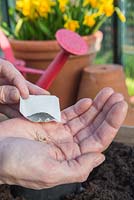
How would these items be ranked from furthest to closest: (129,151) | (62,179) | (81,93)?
1. (81,93)
2. (129,151)
3. (62,179)

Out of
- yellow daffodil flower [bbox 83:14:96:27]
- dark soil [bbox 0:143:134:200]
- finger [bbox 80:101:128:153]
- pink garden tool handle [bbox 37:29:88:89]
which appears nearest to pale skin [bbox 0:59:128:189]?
finger [bbox 80:101:128:153]

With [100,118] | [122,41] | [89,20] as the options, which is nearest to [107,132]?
[100,118]

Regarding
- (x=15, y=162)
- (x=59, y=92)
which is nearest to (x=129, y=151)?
(x=15, y=162)

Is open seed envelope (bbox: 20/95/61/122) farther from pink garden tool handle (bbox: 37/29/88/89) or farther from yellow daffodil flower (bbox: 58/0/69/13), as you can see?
yellow daffodil flower (bbox: 58/0/69/13)

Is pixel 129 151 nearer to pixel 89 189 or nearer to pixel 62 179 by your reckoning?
pixel 89 189

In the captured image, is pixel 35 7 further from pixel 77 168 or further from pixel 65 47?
pixel 77 168

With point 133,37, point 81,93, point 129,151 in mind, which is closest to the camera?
point 129,151

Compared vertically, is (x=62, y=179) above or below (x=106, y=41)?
above
